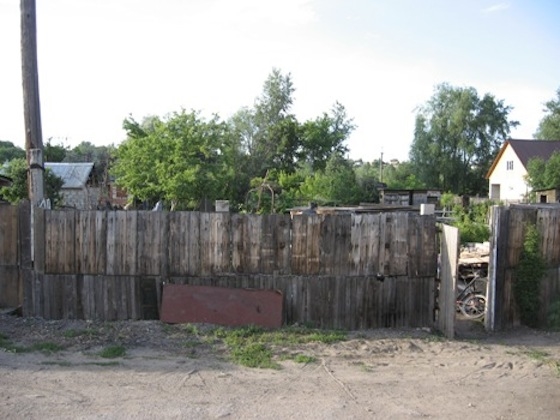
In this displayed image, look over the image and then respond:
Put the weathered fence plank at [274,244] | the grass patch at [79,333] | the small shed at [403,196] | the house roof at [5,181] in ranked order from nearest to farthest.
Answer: the grass patch at [79,333], the weathered fence plank at [274,244], the house roof at [5,181], the small shed at [403,196]

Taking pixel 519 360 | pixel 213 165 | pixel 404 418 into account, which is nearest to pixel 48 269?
pixel 404 418

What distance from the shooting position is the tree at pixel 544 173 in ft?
128

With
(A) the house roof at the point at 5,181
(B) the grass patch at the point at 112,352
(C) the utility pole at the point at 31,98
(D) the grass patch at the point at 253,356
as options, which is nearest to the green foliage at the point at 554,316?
(D) the grass patch at the point at 253,356

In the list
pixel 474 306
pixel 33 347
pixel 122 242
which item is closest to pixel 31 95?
pixel 122 242

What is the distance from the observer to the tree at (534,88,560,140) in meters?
59.8

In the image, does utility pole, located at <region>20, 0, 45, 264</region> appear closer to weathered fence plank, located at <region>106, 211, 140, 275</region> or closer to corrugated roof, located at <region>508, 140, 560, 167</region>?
weathered fence plank, located at <region>106, 211, 140, 275</region>

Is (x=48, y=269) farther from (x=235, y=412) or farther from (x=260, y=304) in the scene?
(x=235, y=412)

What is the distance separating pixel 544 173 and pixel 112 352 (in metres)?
40.2

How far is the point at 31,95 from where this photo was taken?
8.67 metres

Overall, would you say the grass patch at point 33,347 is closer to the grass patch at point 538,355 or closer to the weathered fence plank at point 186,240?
the weathered fence plank at point 186,240

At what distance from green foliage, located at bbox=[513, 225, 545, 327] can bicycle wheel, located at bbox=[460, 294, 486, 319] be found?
1019mm

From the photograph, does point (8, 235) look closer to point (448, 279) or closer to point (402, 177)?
point (448, 279)

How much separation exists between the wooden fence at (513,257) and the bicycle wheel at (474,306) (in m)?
0.89

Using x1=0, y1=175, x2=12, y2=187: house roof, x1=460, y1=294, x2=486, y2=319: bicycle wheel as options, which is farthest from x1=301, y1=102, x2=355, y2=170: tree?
x1=460, y1=294, x2=486, y2=319: bicycle wheel
